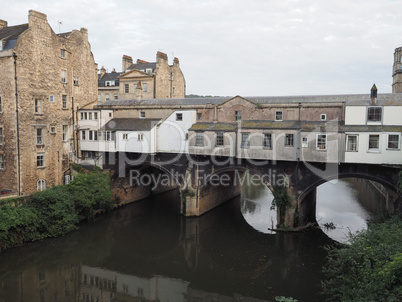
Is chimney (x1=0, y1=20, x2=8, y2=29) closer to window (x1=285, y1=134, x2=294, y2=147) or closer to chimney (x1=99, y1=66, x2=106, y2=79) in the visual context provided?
chimney (x1=99, y1=66, x2=106, y2=79)

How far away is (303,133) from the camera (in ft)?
77.9

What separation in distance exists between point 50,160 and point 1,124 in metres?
4.99

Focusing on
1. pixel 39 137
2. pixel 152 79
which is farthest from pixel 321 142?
pixel 152 79

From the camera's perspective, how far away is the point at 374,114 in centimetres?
2262

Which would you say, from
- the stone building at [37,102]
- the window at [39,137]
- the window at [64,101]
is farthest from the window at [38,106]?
the window at [64,101]

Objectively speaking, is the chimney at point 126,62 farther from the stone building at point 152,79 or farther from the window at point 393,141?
the window at point 393,141

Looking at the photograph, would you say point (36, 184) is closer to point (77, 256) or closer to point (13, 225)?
point (13, 225)

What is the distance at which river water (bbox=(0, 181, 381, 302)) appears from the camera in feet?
60.0

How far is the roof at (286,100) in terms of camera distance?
22942 millimetres

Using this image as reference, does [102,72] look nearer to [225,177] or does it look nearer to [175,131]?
[175,131]

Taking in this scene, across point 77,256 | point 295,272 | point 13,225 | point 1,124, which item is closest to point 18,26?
point 1,124

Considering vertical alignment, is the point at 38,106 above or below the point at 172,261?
above

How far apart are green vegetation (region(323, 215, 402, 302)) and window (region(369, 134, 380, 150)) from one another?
7.52 m

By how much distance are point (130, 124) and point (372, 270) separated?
2327 centimetres
